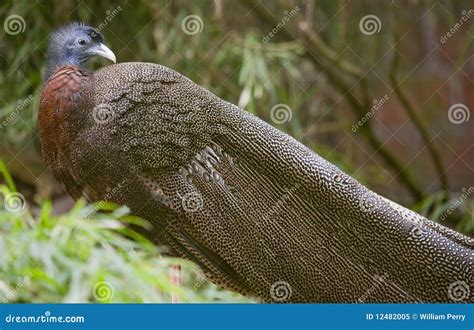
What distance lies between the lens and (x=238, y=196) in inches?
59.4

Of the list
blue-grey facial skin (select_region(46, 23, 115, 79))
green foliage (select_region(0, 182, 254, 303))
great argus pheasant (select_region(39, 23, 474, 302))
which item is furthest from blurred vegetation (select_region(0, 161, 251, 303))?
blue-grey facial skin (select_region(46, 23, 115, 79))

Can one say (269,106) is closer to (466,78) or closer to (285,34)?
(285,34)

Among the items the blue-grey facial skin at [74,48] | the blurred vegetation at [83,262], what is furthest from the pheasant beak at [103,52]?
the blurred vegetation at [83,262]

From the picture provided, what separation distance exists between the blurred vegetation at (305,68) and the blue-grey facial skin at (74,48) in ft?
2.58

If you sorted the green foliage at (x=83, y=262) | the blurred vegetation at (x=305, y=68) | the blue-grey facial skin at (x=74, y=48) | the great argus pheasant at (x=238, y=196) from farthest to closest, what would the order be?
the blurred vegetation at (x=305, y=68)
the green foliage at (x=83, y=262)
the blue-grey facial skin at (x=74, y=48)
the great argus pheasant at (x=238, y=196)

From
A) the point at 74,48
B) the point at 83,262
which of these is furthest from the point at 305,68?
the point at 74,48

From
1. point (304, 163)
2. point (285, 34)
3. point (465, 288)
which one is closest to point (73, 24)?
point (304, 163)

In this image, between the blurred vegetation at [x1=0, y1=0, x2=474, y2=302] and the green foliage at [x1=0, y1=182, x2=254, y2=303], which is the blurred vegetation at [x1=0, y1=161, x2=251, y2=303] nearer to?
the green foliage at [x1=0, y1=182, x2=254, y2=303]

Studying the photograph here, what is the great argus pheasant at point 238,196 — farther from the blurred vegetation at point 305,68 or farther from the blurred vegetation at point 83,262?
the blurred vegetation at point 305,68

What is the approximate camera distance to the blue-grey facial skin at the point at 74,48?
5.42ft

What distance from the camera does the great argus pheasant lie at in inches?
57.4

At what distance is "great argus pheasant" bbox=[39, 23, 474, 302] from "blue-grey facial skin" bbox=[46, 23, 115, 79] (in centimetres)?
5

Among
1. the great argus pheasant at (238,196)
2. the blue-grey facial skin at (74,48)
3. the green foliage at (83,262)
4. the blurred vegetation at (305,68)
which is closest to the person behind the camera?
the great argus pheasant at (238,196)

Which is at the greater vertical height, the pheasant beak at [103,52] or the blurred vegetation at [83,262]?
the pheasant beak at [103,52]
